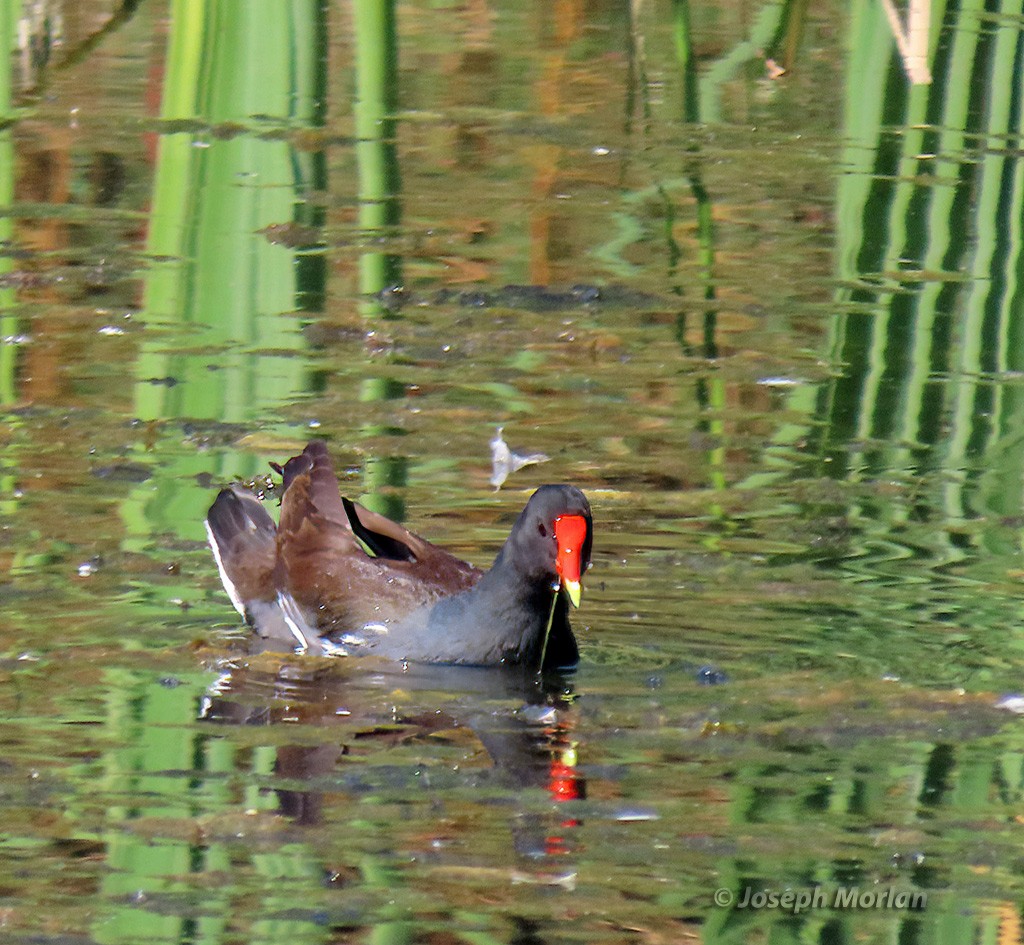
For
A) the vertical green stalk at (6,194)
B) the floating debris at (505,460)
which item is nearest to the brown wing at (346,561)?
the floating debris at (505,460)

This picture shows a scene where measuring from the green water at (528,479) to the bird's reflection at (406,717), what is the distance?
2 cm

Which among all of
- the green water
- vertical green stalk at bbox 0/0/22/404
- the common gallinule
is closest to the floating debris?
the green water

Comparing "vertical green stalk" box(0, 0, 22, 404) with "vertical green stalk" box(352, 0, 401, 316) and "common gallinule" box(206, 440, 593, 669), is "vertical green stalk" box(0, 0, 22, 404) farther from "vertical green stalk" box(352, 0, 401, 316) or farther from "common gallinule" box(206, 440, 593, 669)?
"common gallinule" box(206, 440, 593, 669)

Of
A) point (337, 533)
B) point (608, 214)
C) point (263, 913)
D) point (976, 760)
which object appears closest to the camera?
point (263, 913)

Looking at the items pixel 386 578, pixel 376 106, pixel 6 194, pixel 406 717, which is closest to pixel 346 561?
pixel 386 578

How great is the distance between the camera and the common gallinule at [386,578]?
5.69 meters

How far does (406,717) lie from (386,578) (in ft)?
2.64

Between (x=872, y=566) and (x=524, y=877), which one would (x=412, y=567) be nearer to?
(x=872, y=566)

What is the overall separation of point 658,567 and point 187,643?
1.25 meters

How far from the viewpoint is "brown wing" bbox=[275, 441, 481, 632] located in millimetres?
5938

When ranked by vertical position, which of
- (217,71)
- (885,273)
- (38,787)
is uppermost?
(217,71)

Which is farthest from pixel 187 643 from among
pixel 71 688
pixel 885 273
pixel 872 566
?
pixel 885 273

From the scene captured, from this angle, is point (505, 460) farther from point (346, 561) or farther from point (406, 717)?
point (406, 717)

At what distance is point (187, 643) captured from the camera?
571cm
